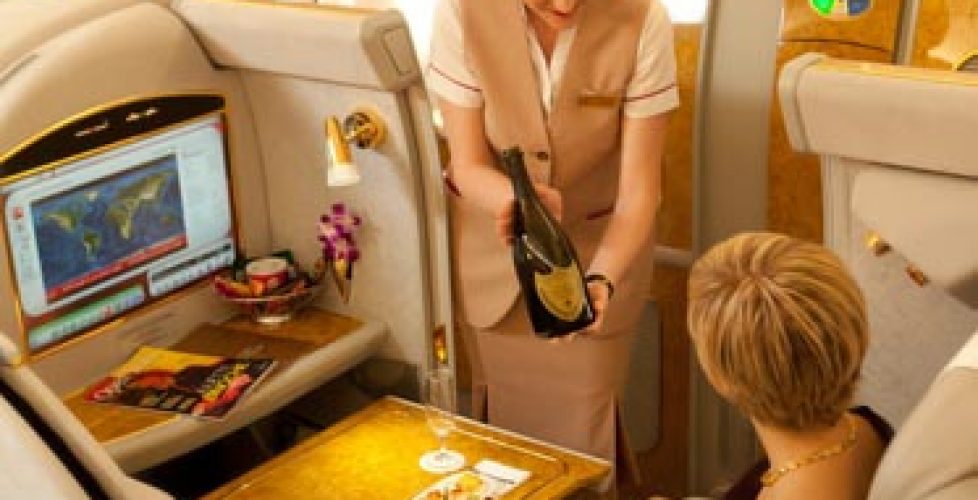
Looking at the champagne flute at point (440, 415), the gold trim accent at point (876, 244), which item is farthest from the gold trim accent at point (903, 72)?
the champagne flute at point (440, 415)

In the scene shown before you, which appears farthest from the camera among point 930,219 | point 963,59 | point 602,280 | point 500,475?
point 963,59

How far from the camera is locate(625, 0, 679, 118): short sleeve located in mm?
2494

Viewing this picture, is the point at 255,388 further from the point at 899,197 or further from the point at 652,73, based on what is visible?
the point at 899,197

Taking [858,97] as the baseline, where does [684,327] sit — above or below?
below

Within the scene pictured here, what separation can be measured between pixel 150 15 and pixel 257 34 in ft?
0.73

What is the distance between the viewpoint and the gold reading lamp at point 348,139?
254 cm

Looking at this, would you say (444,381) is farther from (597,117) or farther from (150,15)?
(150,15)

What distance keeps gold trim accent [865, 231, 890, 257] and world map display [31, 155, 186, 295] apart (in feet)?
4.49

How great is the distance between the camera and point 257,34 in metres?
2.60

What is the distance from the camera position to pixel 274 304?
282 centimetres

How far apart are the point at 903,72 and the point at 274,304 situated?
4.59 feet

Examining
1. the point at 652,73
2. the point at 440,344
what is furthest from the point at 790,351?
the point at 440,344

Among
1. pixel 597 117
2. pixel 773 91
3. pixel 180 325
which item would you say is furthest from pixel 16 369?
pixel 773 91

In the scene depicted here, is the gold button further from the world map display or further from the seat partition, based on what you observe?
the world map display
